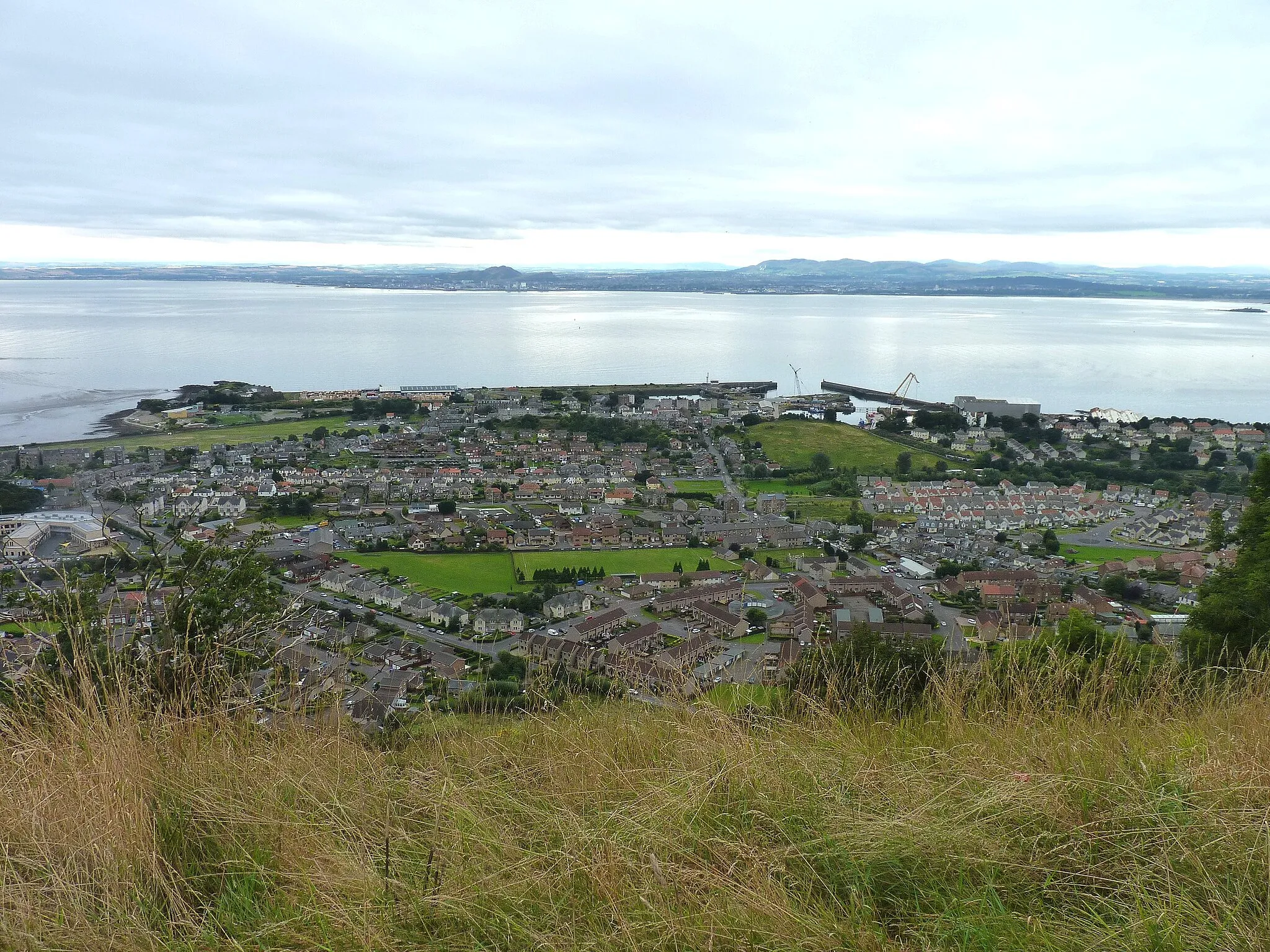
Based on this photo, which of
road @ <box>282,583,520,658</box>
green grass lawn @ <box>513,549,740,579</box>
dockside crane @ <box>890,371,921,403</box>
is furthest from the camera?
dockside crane @ <box>890,371,921,403</box>

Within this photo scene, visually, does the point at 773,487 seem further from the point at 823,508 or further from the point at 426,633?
the point at 426,633

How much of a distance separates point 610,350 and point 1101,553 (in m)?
33.3

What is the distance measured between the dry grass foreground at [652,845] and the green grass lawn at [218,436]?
18.9 m

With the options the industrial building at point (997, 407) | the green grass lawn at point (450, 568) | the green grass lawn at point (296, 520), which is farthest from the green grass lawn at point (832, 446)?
the green grass lawn at point (296, 520)

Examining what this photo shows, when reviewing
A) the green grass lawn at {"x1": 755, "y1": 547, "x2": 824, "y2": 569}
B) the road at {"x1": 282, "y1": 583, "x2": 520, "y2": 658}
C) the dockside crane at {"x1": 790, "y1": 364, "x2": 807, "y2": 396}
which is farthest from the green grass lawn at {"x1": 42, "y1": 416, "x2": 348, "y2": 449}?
the dockside crane at {"x1": 790, "y1": 364, "x2": 807, "y2": 396}

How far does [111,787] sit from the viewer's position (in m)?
1.14

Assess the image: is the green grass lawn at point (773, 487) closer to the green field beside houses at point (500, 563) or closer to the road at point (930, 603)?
the green field beside houses at point (500, 563)

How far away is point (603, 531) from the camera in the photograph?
12.7 meters

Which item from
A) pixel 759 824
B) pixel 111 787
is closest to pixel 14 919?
pixel 111 787

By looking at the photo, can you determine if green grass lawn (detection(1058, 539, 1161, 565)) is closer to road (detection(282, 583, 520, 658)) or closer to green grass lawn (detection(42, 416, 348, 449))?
road (detection(282, 583, 520, 658))

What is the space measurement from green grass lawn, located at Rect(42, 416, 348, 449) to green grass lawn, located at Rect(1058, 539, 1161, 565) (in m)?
18.1

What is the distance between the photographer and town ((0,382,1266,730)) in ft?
8.56

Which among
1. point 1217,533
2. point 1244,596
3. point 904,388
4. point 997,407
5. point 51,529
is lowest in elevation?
point 51,529

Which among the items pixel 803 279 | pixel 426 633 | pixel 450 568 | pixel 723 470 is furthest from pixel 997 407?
pixel 803 279
